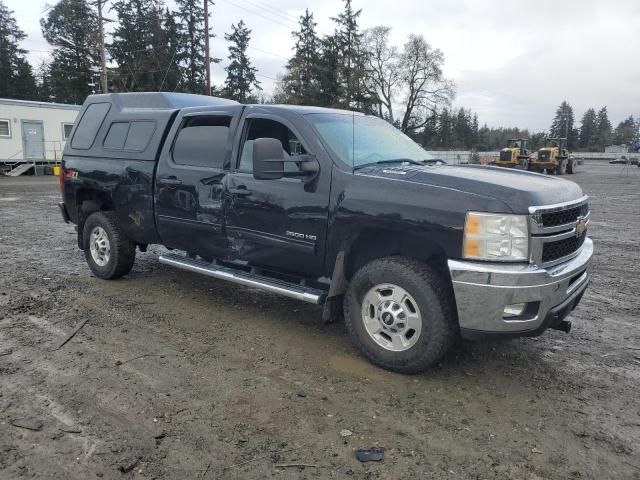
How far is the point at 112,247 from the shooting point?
6027 mm

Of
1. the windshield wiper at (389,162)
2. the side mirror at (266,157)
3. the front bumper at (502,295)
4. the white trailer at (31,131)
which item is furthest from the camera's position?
the white trailer at (31,131)

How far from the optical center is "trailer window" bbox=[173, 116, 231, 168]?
196 inches

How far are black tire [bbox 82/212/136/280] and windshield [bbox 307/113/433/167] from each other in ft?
9.73

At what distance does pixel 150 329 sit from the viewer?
4707 mm

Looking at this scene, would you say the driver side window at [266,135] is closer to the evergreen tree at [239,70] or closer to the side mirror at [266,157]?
the side mirror at [266,157]

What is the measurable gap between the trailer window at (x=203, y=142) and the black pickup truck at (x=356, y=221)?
0.6 inches

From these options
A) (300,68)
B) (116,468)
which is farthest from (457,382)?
(300,68)

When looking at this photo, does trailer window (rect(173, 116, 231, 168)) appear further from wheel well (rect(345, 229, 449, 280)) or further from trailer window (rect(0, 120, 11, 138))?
trailer window (rect(0, 120, 11, 138))

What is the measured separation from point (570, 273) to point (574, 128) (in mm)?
130637

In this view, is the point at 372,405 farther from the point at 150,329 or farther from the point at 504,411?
the point at 150,329

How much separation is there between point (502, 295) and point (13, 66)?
67.3m

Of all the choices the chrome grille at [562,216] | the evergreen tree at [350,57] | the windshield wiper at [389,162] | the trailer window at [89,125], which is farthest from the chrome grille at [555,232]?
the evergreen tree at [350,57]

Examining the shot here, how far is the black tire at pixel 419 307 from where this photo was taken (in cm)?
358

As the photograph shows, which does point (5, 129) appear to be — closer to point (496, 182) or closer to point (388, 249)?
point (388, 249)
